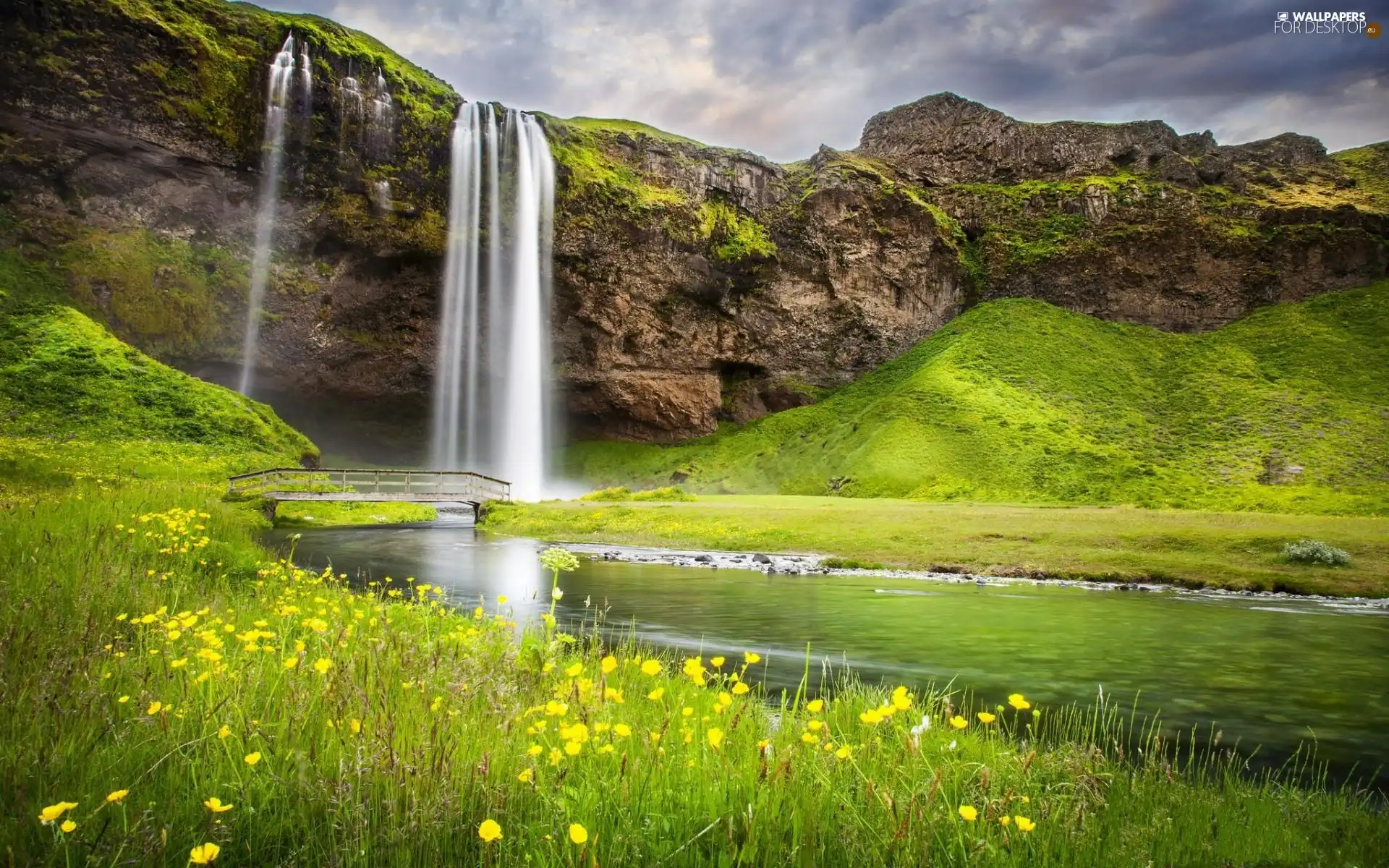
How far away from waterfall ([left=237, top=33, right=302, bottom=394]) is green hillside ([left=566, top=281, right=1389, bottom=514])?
31.9 meters

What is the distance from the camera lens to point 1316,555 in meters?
22.5

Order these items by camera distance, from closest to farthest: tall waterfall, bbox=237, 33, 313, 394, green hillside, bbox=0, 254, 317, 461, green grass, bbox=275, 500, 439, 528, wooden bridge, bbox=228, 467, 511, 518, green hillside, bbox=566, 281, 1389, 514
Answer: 1. wooden bridge, bbox=228, 467, 511, 518
2. green grass, bbox=275, 500, 439, 528
3. green hillside, bbox=0, 254, 317, 461
4. green hillside, bbox=566, 281, 1389, 514
5. tall waterfall, bbox=237, 33, 313, 394

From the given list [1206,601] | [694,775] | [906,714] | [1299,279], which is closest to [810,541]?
[1206,601]

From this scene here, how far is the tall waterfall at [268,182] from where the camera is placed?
57344 millimetres

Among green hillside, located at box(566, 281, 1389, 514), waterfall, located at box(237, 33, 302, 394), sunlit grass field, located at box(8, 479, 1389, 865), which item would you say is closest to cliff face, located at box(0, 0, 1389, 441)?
waterfall, located at box(237, 33, 302, 394)

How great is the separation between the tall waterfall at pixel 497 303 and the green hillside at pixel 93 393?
20774 millimetres

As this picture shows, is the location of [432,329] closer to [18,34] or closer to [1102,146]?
[18,34]

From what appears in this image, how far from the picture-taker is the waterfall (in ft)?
188

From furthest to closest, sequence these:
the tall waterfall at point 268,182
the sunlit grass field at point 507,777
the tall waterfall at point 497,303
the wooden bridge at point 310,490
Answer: the tall waterfall at point 497,303 < the tall waterfall at point 268,182 < the wooden bridge at point 310,490 < the sunlit grass field at point 507,777

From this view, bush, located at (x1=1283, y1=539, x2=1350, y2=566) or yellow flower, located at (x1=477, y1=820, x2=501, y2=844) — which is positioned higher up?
yellow flower, located at (x1=477, y1=820, x2=501, y2=844)

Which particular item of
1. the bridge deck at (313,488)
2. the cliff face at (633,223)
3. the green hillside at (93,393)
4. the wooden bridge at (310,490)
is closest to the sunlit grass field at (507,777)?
the wooden bridge at (310,490)

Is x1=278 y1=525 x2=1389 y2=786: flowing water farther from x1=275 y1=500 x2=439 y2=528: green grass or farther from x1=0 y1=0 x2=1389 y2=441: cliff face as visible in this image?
x1=0 y1=0 x2=1389 y2=441: cliff face

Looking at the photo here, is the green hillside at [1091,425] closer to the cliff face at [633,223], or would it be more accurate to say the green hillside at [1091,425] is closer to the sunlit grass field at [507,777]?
the cliff face at [633,223]

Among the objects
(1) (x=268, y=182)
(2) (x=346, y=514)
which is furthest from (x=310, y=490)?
(1) (x=268, y=182)
